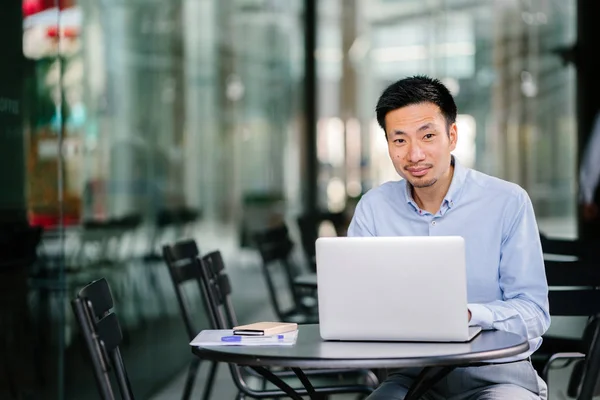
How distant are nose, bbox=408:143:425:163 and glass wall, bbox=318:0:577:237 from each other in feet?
24.9

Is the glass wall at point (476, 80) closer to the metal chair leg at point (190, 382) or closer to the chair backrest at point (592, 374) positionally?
the metal chair leg at point (190, 382)

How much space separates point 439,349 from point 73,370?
2.67 m

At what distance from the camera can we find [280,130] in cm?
1084

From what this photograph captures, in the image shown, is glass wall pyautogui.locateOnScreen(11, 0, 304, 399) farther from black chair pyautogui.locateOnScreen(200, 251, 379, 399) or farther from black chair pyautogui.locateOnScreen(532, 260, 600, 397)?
black chair pyautogui.locateOnScreen(532, 260, 600, 397)

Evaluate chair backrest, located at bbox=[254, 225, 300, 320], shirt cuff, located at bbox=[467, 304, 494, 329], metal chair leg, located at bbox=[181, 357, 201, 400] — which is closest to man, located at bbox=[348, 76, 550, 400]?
shirt cuff, located at bbox=[467, 304, 494, 329]

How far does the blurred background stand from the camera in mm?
4324

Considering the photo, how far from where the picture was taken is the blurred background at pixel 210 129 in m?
4.32

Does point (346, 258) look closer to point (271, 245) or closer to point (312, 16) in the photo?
point (271, 245)

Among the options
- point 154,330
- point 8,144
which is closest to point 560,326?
point 8,144

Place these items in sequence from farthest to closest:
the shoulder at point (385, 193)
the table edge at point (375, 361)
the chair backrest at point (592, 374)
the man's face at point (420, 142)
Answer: the chair backrest at point (592, 374) → the shoulder at point (385, 193) → the man's face at point (420, 142) → the table edge at point (375, 361)

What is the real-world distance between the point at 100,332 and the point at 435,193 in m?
1.04

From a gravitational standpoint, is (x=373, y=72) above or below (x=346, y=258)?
above

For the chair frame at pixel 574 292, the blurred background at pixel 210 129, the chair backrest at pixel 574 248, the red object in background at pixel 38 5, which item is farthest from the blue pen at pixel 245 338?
the chair backrest at pixel 574 248

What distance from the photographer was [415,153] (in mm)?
2895
